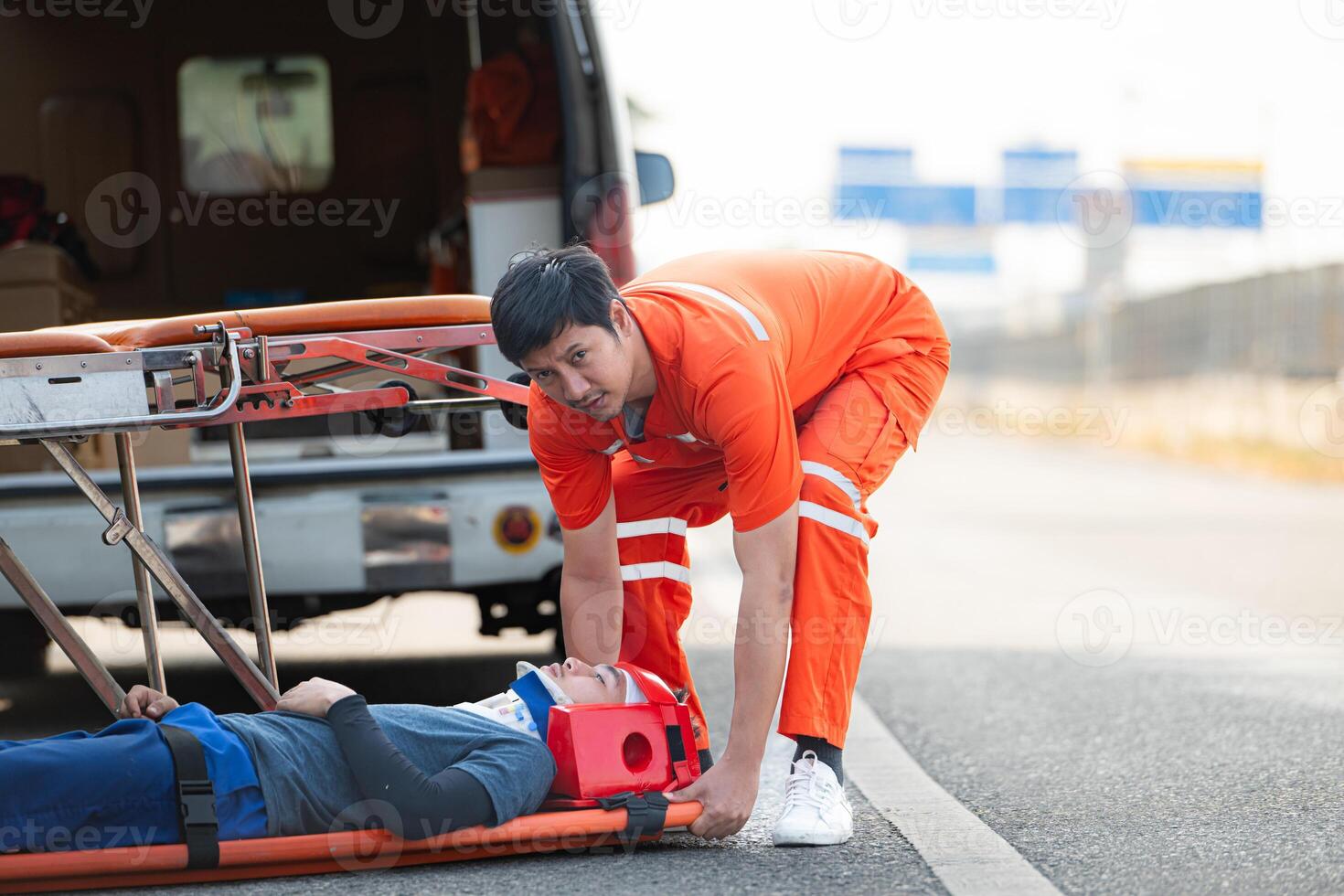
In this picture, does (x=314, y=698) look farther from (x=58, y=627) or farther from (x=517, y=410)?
(x=517, y=410)

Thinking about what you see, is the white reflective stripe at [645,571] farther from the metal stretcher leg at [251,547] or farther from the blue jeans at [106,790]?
the blue jeans at [106,790]

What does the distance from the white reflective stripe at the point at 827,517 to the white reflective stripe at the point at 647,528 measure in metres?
0.48

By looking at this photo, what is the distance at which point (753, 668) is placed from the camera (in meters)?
3.14

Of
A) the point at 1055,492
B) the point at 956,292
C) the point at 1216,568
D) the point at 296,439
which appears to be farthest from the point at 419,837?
the point at 956,292

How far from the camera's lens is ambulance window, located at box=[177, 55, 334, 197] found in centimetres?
745

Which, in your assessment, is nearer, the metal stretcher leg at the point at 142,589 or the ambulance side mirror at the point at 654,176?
the metal stretcher leg at the point at 142,589

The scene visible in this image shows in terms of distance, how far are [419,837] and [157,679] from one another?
3.00 ft

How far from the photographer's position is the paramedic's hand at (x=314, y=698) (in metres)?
3.10

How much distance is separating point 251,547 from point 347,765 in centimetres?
93

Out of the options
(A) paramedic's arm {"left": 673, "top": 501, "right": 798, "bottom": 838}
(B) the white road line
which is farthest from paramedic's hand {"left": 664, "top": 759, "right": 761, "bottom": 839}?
(B) the white road line

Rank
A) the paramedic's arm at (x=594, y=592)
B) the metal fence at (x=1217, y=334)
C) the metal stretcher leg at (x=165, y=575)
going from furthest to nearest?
the metal fence at (x=1217, y=334) → the paramedic's arm at (x=594, y=592) → the metal stretcher leg at (x=165, y=575)

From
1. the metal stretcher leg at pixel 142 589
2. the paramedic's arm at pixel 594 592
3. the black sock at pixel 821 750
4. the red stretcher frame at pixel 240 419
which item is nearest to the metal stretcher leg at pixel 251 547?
the red stretcher frame at pixel 240 419

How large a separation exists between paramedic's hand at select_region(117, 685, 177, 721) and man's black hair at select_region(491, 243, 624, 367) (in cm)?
99

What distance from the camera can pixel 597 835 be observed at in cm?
317
